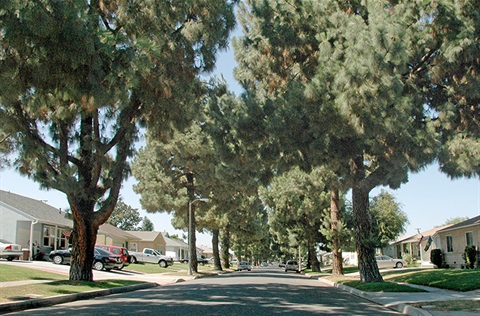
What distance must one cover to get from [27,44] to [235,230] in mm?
50111

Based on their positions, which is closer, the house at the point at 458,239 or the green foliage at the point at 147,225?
the house at the point at 458,239

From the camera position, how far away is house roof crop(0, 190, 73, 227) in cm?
4184

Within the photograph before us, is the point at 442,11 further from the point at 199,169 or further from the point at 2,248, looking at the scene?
the point at 2,248

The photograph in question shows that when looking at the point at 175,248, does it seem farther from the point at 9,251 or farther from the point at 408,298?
the point at 408,298

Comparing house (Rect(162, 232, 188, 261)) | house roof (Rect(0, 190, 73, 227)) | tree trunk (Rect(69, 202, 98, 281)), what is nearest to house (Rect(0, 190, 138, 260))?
house roof (Rect(0, 190, 73, 227))

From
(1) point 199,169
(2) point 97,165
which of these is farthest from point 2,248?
(2) point 97,165

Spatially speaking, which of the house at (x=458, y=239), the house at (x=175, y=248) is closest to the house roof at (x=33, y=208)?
the house at (x=458, y=239)

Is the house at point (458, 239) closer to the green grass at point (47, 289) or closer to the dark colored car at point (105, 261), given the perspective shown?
the dark colored car at point (105, 261)

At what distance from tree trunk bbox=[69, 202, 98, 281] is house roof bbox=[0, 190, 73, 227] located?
2321cm

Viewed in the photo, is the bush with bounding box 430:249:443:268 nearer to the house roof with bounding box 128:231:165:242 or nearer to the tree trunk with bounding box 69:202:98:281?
the tree trunk with bounding box 69:202:98:281

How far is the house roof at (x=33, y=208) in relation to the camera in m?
41.8

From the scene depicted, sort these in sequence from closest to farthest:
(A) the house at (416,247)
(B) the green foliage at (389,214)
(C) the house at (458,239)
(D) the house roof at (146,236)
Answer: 1. (C) the house at (458,239)
2. (A) the house at (416,247)
3. (B) the green foliage at (389,214)
4. (D) the house roof at (146,236)

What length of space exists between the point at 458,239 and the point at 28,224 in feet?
112

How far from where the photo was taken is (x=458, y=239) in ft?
124
